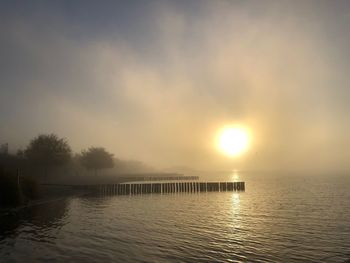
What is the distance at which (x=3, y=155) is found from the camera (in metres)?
72.4

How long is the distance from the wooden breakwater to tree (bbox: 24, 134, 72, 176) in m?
18.2

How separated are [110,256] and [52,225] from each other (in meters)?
12.0

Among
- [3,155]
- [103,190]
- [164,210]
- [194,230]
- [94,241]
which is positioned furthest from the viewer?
[3,155]

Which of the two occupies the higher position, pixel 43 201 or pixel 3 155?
pixel 3 155

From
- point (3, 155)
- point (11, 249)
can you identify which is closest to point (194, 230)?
point (11, 249)

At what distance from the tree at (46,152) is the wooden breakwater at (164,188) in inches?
718

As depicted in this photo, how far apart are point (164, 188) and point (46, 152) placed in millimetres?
28743

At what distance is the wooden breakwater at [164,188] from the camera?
210 ft

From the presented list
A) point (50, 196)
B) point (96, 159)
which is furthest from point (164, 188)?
point (96, 159)

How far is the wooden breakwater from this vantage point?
6388 cm

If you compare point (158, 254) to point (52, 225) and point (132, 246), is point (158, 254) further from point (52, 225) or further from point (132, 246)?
point (52, 225)

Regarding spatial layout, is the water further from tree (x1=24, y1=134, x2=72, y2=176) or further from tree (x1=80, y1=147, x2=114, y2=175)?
tree (x1=80, y1=147, x2=114, y2=175)

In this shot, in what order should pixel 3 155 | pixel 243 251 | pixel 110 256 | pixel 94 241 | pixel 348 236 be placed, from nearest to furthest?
1. pixel 110 256
2. pixel 243 251
3. pixel 94 241
4. pixel 348 236
5. pixel 3 155

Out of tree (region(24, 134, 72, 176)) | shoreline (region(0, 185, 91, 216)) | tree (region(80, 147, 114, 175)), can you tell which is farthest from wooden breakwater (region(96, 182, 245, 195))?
tree (region(80, 147, 114, 175))
